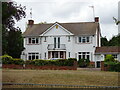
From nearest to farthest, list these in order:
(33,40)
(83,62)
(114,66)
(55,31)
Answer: (114,66), (83,62), (55,31), (33,40)

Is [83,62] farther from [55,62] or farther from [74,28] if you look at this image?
[55,62]

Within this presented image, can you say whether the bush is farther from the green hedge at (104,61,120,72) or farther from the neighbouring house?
the green hedge at (104,61,120,72)

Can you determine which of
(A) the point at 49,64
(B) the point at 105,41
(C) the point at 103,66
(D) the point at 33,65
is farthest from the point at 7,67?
(B) the point at 105,41

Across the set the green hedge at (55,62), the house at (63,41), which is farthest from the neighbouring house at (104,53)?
the green hedge at (55,62)

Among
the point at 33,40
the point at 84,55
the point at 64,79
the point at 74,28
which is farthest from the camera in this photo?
the point at 33,40

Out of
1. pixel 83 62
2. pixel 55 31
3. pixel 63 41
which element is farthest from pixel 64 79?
pixel 55 31

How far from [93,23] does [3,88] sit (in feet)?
128

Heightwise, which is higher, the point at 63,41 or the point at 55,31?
the point at 55,31

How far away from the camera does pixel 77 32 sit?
48.1m

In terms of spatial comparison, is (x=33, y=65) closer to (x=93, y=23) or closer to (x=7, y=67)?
(x=7, y=67)

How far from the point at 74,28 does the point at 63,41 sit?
3.69 metres

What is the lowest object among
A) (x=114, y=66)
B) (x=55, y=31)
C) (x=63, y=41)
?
(x=114, y=66)

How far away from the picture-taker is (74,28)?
4991cm

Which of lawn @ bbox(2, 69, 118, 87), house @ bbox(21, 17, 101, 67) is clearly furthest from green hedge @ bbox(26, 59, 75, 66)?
house @ bbox(21, 17, 101, 67)
